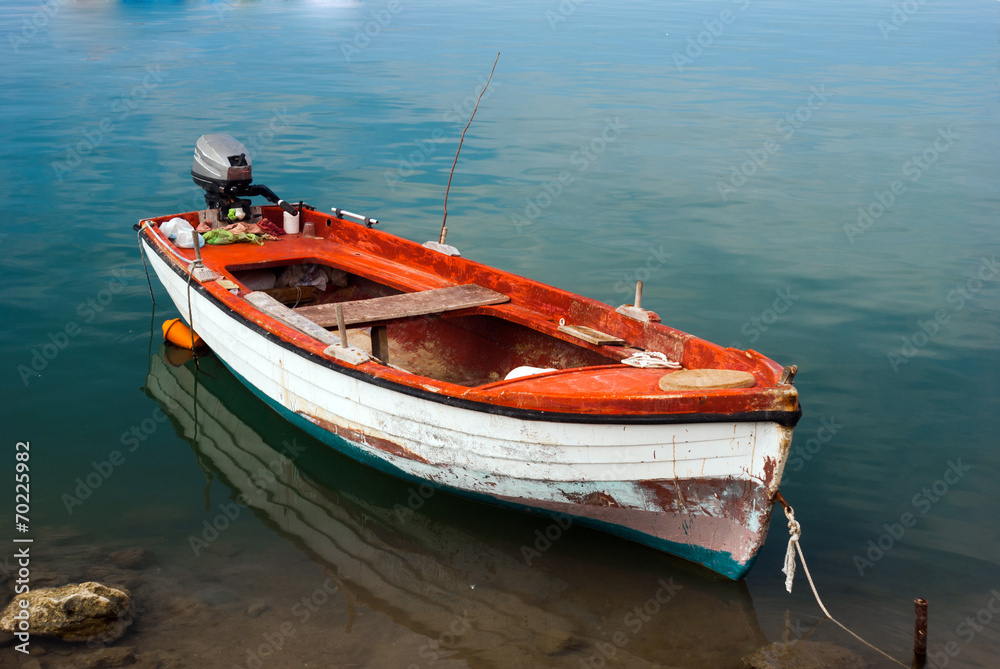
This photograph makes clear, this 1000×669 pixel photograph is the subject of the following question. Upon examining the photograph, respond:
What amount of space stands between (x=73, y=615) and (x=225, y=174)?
17.3 feet

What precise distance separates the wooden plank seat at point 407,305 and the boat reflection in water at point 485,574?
3.66ft

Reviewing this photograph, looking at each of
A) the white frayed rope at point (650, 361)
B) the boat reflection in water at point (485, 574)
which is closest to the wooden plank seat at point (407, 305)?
the boat reflection in water at point (485, 574)

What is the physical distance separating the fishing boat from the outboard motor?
0.10 feet

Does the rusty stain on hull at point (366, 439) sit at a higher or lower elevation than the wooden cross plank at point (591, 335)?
lower

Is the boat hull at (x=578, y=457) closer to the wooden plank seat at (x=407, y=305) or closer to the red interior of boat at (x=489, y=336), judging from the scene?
the red interior of boat at (x=489, y=336)

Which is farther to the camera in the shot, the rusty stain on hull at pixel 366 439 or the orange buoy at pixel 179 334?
the orange buoy at pixel 179 334

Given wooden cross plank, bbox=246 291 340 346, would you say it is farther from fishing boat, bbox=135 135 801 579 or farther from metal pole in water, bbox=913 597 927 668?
metal pole in water, bbox=913 597 927 668

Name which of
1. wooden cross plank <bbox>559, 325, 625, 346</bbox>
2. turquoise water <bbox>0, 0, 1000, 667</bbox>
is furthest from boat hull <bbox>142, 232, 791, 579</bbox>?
wooden cross plank <bbox>559, 325, 625, 346</bbox>

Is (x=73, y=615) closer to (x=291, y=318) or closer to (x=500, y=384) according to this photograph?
(x=291, y=318)

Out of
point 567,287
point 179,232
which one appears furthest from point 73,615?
point 567,287

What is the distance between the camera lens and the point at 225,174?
8.99m

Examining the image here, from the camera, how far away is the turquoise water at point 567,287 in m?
5.48

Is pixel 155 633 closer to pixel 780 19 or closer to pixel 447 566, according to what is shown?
pixel 447 566

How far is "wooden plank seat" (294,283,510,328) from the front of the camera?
699cm
